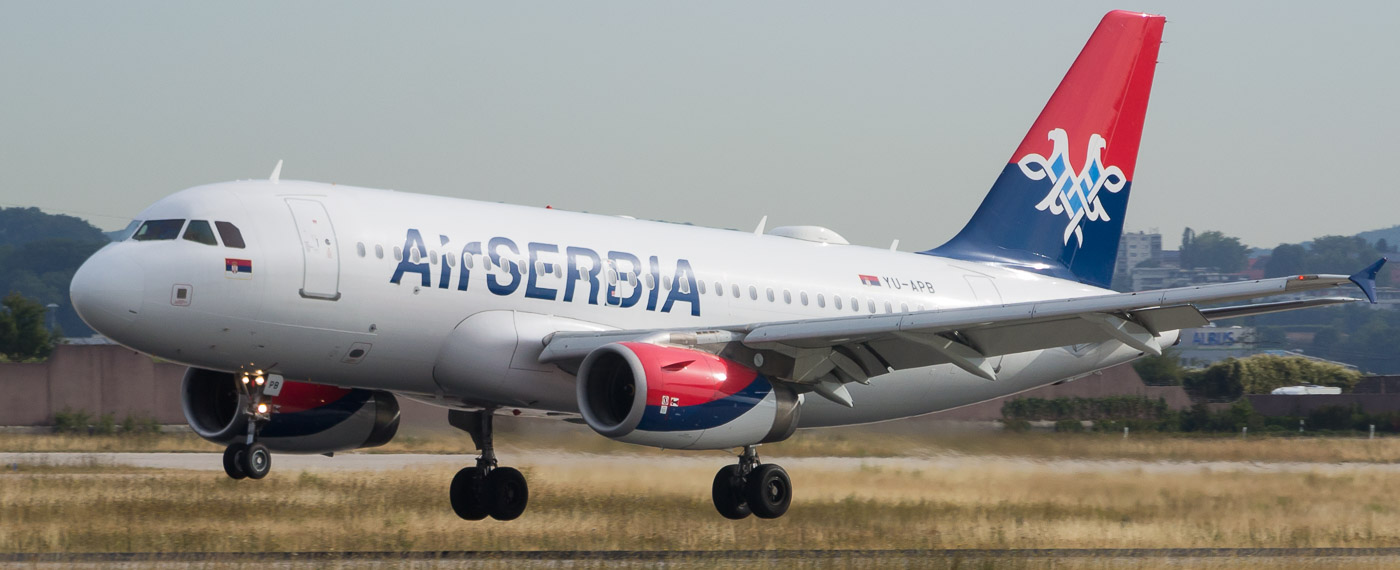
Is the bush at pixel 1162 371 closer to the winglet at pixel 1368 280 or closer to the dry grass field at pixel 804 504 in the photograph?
the dry grass field at pixel 804 504

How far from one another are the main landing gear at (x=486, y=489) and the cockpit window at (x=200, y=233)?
5.35 metres

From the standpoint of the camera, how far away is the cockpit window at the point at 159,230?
1769 cm

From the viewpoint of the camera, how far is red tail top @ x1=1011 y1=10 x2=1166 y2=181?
87.6 feet

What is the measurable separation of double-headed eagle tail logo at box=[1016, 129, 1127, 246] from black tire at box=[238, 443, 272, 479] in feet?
46.1

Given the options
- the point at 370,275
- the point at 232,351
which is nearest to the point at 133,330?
the point at 232,351

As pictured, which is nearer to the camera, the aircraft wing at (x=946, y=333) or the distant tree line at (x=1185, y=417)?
the aircraft wing at (x=946, y=333)

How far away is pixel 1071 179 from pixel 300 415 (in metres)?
13.3

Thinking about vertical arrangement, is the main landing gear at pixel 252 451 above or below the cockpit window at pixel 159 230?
below

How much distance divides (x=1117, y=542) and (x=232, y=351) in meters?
11.3

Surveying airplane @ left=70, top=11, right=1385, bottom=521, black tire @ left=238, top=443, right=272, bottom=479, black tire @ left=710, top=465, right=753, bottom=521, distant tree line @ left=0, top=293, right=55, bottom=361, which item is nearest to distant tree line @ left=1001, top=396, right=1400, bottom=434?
airplane @ left=70, top=11, right=1385, bottom=521

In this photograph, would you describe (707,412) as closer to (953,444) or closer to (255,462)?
(255,462)

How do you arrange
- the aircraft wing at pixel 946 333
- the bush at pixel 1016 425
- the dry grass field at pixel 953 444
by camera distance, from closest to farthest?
the aircraft wing at pixel 946 333
the dry grass field at pixel 953 444
the bush at pixel 1016 425

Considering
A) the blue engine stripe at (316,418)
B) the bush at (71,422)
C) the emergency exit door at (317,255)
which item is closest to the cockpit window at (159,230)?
the emergency exit door at (317,255)

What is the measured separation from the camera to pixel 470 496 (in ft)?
72.2
